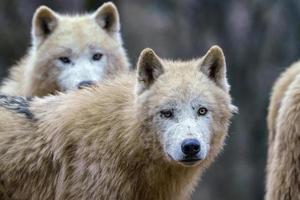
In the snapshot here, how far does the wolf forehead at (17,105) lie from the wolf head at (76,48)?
1696 millimetres

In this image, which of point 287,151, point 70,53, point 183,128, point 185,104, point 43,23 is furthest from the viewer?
point 43,23

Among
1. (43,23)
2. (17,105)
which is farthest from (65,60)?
(17,105)

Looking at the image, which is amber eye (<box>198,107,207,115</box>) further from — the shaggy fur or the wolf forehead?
A: the wolf forehead

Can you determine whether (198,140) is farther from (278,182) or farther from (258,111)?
(258,111)

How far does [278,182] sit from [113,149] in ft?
5.48

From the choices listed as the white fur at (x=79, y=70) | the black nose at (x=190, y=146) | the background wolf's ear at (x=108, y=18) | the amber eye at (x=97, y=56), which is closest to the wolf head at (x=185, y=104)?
the black nose at (x=190, y=146)

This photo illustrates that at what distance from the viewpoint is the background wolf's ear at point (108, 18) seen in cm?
1298

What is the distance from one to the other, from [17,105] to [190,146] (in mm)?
1975

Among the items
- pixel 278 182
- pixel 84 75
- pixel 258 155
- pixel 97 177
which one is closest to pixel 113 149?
pixel 97 177

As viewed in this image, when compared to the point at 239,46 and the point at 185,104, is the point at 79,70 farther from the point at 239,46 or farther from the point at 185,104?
the point at 239,46

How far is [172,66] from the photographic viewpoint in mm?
9672

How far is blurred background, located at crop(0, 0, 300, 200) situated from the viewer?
22.7 metres

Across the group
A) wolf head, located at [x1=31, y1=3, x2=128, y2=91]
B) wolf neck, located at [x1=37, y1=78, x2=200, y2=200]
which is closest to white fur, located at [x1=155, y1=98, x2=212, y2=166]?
wolf neck, located at [x1=37, y1=78, x2=200, y2=200]

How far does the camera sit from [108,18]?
42.8 ft
